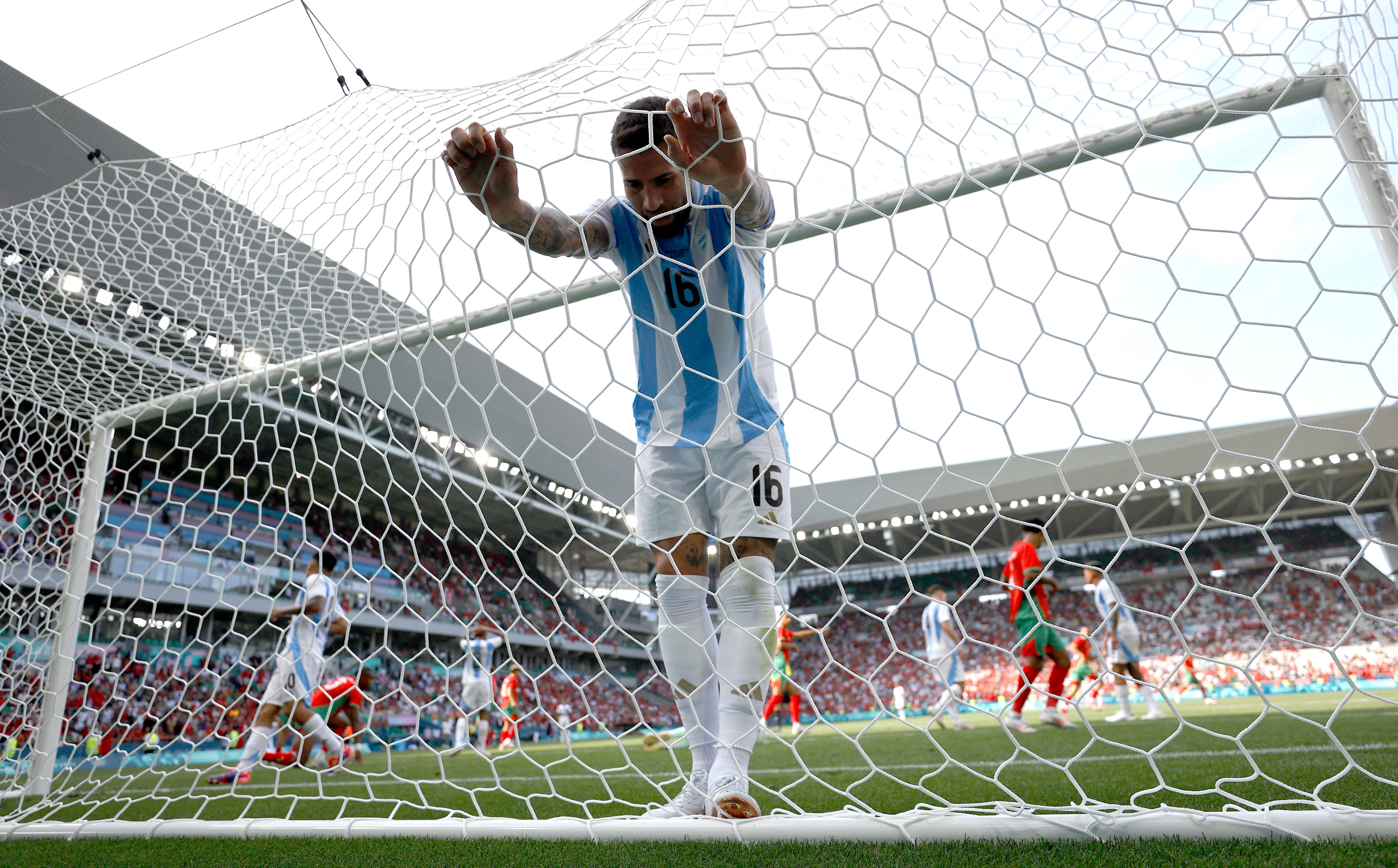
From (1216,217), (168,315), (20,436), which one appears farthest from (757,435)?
(20,436)

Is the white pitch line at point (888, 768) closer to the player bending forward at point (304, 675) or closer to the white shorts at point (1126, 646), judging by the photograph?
the player bending forward at point (304, 675)

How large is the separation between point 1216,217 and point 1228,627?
2232cm

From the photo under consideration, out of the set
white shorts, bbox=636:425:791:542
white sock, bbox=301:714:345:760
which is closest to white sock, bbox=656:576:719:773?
white shorts, bbox=636:425:791:542

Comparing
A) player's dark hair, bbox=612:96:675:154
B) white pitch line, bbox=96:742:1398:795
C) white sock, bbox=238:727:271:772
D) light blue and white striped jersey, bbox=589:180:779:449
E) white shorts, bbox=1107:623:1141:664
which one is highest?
player's dark hair, bbox=612:96:675:154

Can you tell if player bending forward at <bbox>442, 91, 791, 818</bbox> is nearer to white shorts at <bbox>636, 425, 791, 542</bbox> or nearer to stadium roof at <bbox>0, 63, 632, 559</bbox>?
white shorts at <bbox>636, 425, 791, 542</bbox>

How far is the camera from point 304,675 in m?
4.13

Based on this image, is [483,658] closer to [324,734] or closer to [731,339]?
[324,734]

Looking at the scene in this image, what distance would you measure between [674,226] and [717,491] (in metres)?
0.62

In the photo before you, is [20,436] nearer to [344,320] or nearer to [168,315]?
[168,315]

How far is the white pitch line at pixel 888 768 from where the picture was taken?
256 centimetres

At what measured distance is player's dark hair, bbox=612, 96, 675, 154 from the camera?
61.5 inches

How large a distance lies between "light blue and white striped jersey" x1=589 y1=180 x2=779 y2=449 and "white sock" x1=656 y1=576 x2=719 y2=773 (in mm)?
340

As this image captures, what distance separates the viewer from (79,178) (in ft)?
9.25

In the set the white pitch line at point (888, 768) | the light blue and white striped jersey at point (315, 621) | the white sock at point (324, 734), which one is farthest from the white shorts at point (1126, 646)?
the light blue and white striped jersey at point (315, 621)
